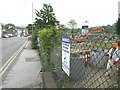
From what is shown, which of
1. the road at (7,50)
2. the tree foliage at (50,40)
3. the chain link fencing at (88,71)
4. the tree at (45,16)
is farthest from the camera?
the tree at (45,16)

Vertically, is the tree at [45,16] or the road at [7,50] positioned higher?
the tree at [45,16]

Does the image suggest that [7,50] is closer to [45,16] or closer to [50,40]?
[45,16]

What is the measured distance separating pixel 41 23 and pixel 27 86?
19320 mm

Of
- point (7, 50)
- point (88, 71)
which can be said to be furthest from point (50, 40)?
point (7, 50)

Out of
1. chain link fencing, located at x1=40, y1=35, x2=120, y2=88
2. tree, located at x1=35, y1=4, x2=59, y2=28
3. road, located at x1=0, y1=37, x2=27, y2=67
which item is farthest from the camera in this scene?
tree, located at x1=35, y1=4, x2=59, y2=28

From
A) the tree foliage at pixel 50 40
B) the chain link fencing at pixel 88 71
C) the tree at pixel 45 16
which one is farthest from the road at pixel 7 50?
the chain link fencing at pixel 88 71

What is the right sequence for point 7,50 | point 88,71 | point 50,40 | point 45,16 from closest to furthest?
point 88,71, point 50,40, point 7,50, point 45,16

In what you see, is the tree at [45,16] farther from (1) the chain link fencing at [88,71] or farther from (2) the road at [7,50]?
(1) the chain link fencing at [88,71]

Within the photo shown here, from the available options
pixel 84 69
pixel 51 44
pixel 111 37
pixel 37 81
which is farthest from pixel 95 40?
pixel 37 81

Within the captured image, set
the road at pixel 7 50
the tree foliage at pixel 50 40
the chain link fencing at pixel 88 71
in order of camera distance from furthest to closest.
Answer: the road at pixel 7 50
the tree foliage at pixel 50 40
the chain link fencing at pixel 88 71

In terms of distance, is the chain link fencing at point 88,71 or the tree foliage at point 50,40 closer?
the chain link fencing at point 88,71

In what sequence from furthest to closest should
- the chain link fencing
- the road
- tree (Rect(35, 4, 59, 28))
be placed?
tree (Rect(35, 4, 59, 28)) < the road < the chain link fencing

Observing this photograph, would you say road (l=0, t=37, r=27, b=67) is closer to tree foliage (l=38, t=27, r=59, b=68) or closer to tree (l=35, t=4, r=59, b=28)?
tree (l=35, t=4, r=59, b=28)

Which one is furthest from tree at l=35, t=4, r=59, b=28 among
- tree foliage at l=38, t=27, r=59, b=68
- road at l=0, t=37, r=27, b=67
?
tree foliage at l=38, t=27, r=59, b=68
